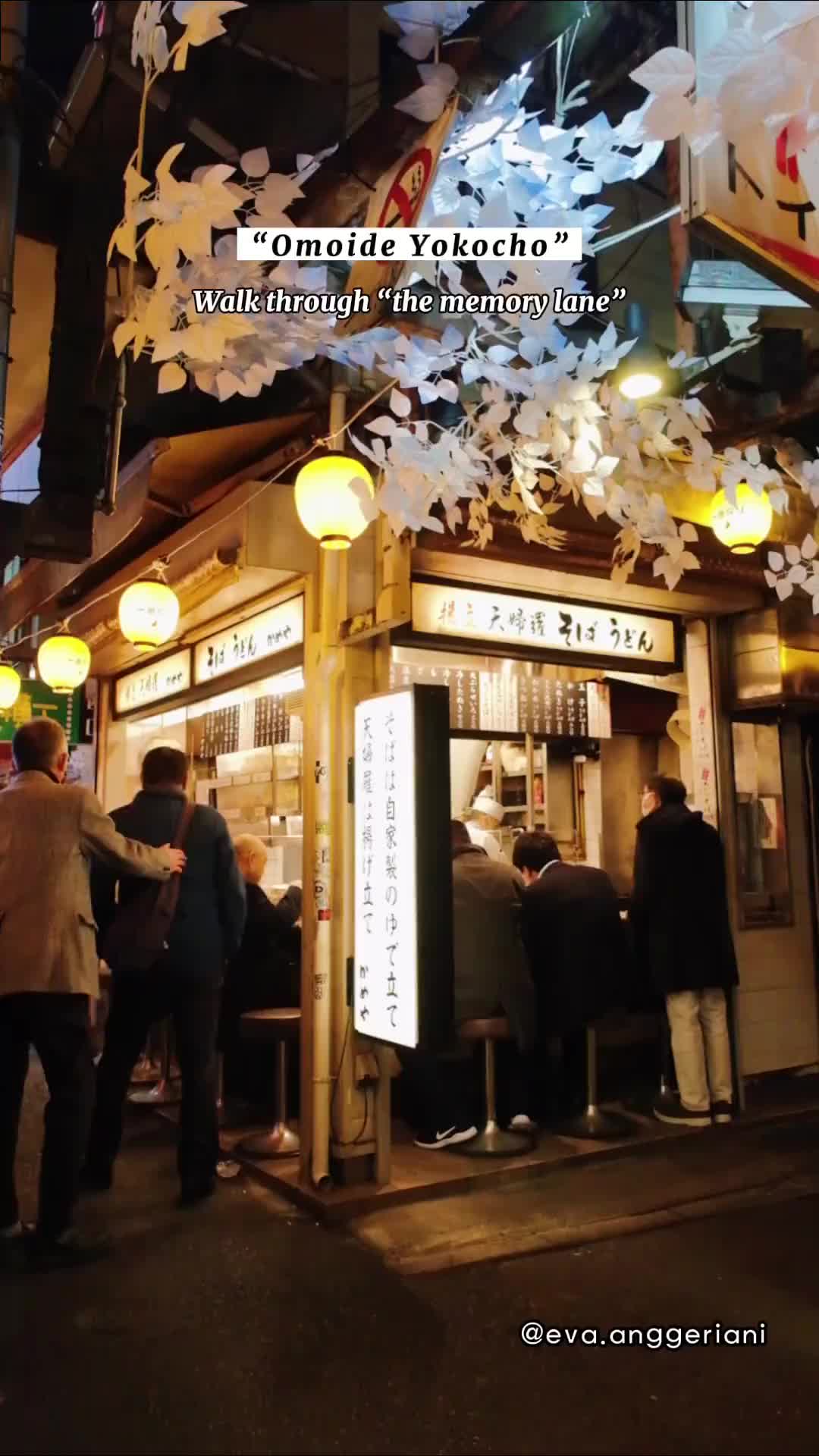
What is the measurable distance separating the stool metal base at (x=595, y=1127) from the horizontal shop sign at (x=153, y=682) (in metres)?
4.87

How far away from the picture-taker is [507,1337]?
→ 3977 millimetres

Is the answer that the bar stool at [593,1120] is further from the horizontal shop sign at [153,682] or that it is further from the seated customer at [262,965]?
the horizontal shop sign at [153,682]

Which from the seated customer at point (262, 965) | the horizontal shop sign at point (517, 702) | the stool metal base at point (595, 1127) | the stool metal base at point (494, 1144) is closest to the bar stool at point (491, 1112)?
the stool metal base at point (494, 1144)

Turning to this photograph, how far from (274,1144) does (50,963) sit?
2.56 meters

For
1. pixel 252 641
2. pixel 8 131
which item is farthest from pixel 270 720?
pixel 8 131

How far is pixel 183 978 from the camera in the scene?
215 inches

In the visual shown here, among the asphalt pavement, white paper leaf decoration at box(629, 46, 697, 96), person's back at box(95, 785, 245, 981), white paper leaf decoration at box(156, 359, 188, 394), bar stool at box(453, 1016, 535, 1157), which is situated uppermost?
white paper leaf decoration at box(629, 46, 697, 96)

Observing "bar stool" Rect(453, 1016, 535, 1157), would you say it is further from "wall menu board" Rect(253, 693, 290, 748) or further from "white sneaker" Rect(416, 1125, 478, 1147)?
"wall menu board" Rect(253, 693, 290, 748)

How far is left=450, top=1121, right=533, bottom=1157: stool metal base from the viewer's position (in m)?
6.30

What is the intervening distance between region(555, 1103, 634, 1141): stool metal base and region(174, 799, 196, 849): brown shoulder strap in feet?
11.3

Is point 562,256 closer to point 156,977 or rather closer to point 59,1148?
point 156,977

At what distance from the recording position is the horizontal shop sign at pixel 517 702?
9078 millimetres
